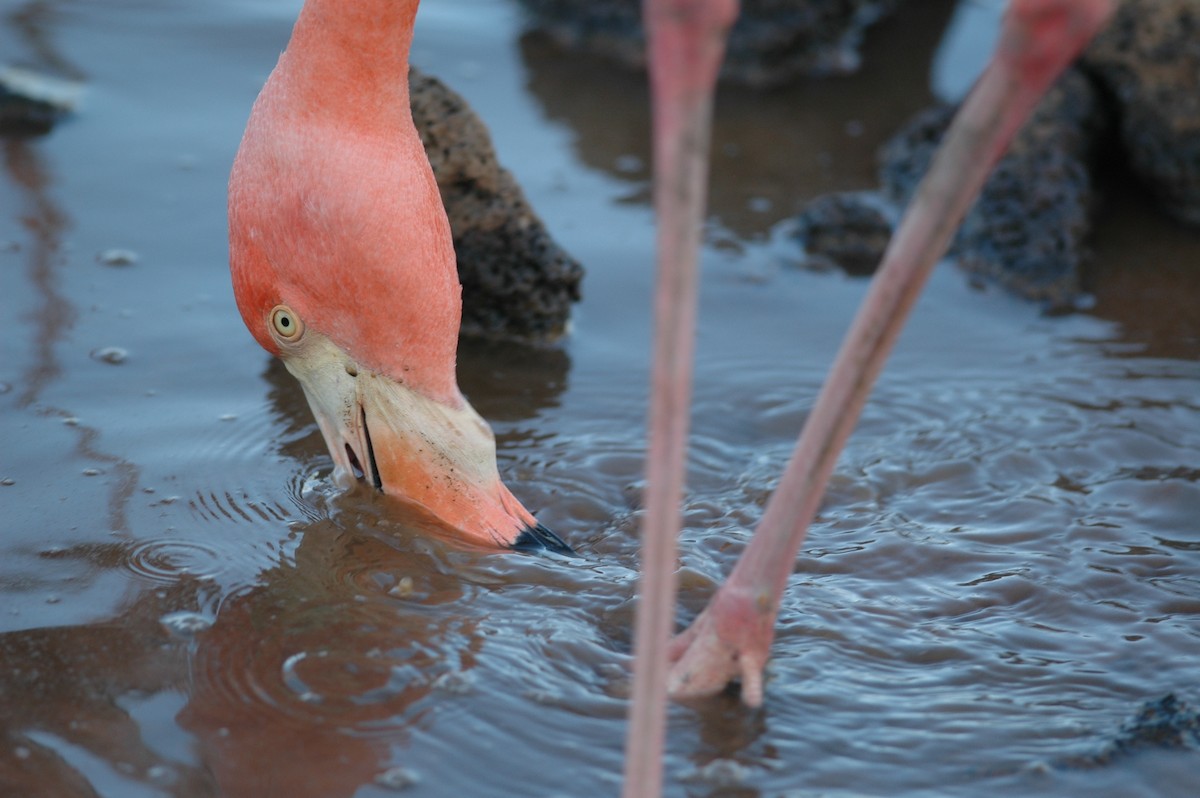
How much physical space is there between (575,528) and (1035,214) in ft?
8.47

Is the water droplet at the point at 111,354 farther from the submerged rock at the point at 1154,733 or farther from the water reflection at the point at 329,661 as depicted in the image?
the submerged rock at the point at 1154,733

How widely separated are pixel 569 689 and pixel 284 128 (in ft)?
4.82

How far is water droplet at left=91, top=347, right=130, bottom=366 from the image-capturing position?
14.1 feet

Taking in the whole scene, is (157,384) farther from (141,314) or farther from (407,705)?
(407,705)

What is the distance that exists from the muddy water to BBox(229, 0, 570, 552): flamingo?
0.19 metres

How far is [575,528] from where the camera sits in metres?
3.62

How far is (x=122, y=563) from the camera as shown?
333 centimetres

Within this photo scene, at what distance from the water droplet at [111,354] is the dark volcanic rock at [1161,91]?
408cm

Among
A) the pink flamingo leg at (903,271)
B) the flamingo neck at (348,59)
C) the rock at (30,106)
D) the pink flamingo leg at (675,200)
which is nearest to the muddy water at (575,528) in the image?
the rock at (30,106)

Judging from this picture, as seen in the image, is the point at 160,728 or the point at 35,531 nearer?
the point at 160,728

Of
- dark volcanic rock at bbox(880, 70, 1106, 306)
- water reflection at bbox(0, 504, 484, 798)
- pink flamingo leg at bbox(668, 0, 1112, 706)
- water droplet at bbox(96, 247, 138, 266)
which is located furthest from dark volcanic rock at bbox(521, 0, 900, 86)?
pink flamingo leg at bbox(668, 0, 1112, 706)

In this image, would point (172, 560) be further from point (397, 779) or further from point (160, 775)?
point (397, 779)

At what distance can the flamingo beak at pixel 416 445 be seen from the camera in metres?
3.30

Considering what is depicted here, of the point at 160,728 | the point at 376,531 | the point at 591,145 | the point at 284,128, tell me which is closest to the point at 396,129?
the point at 284,128
